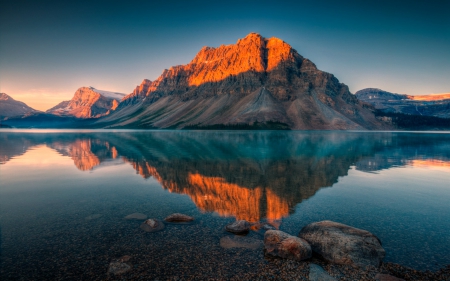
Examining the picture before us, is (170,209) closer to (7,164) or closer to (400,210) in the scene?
(400,210)

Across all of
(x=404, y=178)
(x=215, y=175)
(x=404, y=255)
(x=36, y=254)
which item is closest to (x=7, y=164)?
(x=215, y=175)

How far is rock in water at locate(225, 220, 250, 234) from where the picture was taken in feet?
51.2

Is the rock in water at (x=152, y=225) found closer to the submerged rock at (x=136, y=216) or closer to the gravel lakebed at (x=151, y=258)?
the gravel lakebed at (x=151, y=258)

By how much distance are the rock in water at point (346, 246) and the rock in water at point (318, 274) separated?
117 centimetres

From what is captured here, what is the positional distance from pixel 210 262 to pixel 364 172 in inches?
1301

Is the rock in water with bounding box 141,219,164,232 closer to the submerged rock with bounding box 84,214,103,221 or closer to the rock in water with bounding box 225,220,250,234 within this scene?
the submerged rock with bounding box 84,214,103,221

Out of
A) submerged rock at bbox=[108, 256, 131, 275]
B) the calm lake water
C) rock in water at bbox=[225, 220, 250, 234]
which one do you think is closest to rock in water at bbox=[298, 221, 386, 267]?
the calm lake water

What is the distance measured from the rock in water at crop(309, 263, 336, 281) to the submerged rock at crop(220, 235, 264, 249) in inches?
127

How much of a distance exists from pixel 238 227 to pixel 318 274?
19.3ft

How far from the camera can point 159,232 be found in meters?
15.8

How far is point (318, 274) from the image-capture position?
1101cm

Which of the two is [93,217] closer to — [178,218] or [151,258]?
[178,218]

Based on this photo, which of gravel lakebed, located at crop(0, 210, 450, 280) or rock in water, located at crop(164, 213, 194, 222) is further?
rock in water, located at crop(164, 213, 194, 222)

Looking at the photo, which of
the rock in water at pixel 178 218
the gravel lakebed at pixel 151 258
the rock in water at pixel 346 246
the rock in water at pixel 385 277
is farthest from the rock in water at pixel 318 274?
the rock in water at pixel 178 218
